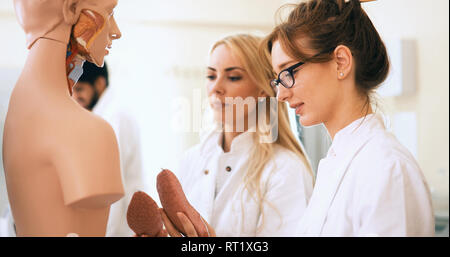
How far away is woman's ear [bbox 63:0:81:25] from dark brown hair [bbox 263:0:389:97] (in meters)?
0.39

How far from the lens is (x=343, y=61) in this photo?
82cm

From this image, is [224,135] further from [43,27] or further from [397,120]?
[397,120]

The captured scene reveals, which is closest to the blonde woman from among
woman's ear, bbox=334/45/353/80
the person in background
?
the person in background

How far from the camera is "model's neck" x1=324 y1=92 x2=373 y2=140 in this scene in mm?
842

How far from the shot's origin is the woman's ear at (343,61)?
2.66 ft

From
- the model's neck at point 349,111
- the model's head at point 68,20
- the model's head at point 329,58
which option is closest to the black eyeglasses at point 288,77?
the model's head at point 329,58

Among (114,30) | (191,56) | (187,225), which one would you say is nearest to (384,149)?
(187,225)

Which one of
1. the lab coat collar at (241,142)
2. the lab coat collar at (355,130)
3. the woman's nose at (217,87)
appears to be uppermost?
the woman's nose at (217,87)

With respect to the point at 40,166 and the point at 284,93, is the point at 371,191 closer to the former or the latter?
the point at 284,93

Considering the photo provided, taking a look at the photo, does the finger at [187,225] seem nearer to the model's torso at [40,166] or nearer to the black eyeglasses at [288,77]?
the model's torso at [40,166]

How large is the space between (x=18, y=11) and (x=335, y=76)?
1.89 ft

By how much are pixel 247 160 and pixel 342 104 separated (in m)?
0.35

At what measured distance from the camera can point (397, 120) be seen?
1649 millimetres
